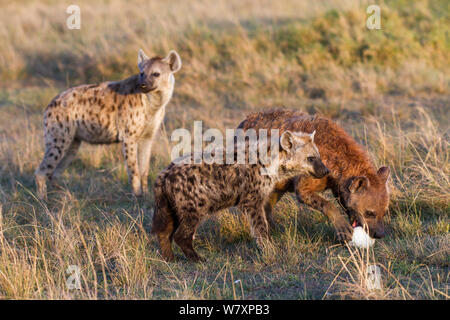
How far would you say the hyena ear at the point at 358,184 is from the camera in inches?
190

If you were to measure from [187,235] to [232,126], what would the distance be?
13.0ft

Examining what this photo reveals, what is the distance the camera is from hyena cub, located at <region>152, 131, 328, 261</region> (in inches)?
193

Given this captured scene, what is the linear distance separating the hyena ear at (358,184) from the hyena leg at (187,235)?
126cm

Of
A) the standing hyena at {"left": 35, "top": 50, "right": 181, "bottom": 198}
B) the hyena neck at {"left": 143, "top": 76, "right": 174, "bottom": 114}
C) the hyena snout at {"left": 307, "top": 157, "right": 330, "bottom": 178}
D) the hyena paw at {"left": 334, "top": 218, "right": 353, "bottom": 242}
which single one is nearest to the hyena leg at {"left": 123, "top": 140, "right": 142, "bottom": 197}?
the standing hyena at {"left": 35, "top": 50, "right": 181, "bottom": 198}

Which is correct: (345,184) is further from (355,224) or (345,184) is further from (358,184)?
(355,224)

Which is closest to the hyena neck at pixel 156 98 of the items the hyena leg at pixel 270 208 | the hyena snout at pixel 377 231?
the hyena leg at pixel 270 208

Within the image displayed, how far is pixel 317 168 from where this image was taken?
497 centimetres

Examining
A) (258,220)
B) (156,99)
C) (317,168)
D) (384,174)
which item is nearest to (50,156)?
(156,99)

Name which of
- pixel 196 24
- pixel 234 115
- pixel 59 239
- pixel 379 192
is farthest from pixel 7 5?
pixel 379 192

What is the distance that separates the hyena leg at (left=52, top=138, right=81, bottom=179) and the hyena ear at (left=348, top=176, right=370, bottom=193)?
3.65 m

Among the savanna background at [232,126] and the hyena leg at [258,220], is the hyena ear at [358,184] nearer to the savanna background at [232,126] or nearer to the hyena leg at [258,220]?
the savanna background at [232,126]

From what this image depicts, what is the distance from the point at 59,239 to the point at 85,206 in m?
1.58

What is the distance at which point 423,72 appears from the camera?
10156 mm

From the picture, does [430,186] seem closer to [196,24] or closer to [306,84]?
[306,84]
